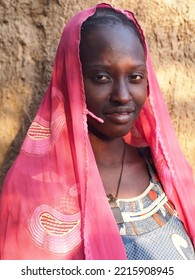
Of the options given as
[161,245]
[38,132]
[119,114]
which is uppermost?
[119,114]

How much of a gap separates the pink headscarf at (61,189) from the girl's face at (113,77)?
0.03 meters

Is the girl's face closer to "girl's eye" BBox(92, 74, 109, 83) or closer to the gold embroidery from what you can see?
"girl's eye" BBox(92, 74, 109, 83)

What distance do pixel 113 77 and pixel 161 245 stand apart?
0.56m

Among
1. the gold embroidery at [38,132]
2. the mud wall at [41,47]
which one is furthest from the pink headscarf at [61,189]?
the mud wall at [41,47]

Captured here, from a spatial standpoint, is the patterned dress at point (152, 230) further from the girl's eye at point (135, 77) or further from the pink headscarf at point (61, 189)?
the girl's eye at point (135, 77)

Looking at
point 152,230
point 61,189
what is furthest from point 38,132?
point 152,230

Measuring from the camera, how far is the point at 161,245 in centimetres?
179

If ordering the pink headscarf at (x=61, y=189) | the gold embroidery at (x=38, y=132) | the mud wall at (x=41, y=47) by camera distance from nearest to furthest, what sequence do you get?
the pink headscarf at (x=61, y=189), the gold embroidery at (x=38, y=132), the mud wall at (x=41, y=47)

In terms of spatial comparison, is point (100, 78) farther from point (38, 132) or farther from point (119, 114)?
point (38, 132)

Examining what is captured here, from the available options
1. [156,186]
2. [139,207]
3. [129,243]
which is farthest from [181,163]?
[129,243]

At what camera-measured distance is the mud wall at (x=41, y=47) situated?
2275mm

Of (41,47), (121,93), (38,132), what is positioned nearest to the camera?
(121,93)

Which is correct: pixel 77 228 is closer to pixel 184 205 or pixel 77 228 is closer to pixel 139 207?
pixel 139 207
